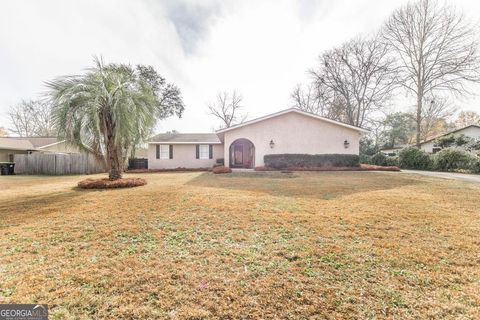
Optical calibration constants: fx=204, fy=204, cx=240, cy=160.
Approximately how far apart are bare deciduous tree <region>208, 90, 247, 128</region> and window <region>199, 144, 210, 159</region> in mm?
18069

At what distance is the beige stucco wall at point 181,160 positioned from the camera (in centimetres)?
1997

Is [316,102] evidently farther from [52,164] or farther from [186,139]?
[52,164]

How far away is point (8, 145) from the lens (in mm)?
22000

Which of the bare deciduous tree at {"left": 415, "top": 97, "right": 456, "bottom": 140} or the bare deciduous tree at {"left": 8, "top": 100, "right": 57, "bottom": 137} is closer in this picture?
the bare deciduous tree at {"left": 415, "top": 97, "right": 456, "bottom": 140}

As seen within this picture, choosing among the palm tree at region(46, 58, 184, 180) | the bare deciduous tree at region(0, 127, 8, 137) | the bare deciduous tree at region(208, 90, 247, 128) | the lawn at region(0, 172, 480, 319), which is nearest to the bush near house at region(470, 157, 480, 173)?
the lawn at region(0, 172, 480, 319)

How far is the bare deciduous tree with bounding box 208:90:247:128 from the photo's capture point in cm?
3744

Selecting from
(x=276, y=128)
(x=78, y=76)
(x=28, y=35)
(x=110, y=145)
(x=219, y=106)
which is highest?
(x=219, y=106)

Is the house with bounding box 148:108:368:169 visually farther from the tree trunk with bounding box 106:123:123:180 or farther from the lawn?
the lawn

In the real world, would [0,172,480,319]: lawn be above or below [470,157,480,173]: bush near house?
below

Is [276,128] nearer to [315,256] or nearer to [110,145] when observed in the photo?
[110,145]

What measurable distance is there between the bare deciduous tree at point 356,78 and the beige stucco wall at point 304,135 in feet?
39.8

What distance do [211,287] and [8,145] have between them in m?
31.5

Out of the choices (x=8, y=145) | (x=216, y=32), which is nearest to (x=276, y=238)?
(x=216, y=32)

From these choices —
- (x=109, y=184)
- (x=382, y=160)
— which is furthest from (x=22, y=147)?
(x=382, y=160)
